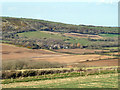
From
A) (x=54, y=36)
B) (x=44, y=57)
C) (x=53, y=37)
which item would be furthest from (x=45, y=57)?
(x=54, y=36)

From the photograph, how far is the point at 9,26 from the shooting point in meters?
119

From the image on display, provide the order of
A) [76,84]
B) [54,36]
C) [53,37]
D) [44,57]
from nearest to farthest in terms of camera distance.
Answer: [76,84] → [44,57] → [53,37] → [54,36]

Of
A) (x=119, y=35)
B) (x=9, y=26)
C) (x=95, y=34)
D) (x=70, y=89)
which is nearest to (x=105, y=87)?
(x=70, y=89)

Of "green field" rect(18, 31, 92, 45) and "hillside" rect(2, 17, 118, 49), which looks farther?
"green field" rect(18, 31, 92, 45)

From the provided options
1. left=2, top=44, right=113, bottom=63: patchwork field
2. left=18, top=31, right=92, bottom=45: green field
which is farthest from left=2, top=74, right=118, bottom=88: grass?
left=18, top=31, right=92, bottom=45: green field

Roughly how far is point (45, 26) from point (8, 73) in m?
103

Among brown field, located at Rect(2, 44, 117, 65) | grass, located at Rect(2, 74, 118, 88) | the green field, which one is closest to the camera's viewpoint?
grass, located at Rect(2, 74, 118, 88)

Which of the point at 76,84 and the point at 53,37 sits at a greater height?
the point at 53,37

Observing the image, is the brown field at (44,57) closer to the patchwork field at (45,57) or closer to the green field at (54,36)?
the patchwork field at (45,57)

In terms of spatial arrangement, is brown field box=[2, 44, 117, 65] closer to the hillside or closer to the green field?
the hillside

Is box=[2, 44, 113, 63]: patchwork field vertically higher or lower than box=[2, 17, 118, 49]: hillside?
lower

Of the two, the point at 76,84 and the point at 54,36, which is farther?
the point at 54,36

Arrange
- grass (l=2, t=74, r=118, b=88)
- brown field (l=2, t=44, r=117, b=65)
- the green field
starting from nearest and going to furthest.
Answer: grass (l=2, t=74, r=118, b=88) → brown field (l=2, t=44, r=117, b=65) → the green field

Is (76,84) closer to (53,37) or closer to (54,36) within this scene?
(53,37)
